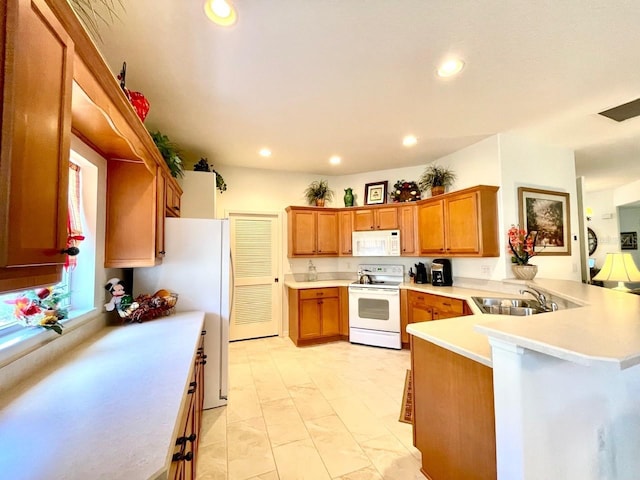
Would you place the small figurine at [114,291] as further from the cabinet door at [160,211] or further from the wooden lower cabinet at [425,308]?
the wooden lower cabinet at [425,308]

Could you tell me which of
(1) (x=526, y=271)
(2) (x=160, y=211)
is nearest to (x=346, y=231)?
(1) (x=526, y=271)

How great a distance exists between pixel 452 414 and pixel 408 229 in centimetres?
292

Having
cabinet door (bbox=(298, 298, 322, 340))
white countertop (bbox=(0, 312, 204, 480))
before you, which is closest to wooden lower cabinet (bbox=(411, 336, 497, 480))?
white countertop (bbox=(0, 312, 204, 480))

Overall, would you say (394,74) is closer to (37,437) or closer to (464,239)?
(464,239)

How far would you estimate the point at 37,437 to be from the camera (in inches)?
29.0

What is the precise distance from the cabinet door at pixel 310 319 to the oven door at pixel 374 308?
1.63ft

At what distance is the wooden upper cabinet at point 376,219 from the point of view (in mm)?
4133

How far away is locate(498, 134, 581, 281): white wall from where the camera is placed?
10.3 ft

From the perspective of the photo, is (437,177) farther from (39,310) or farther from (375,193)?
(39,310)

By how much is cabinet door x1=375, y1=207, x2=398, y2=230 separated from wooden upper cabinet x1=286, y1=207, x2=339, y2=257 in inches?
27.2

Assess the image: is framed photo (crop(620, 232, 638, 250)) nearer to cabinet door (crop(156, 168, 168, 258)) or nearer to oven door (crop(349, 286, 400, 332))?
oven door (crop(349, 286, 400, 332))

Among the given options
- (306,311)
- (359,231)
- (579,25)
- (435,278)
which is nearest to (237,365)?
(306,311)

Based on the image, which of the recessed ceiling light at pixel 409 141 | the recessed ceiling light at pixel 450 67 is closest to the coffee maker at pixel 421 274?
the recessed ceiling light at pixel 409 141

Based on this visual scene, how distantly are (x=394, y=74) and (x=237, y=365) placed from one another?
3.47 metres
